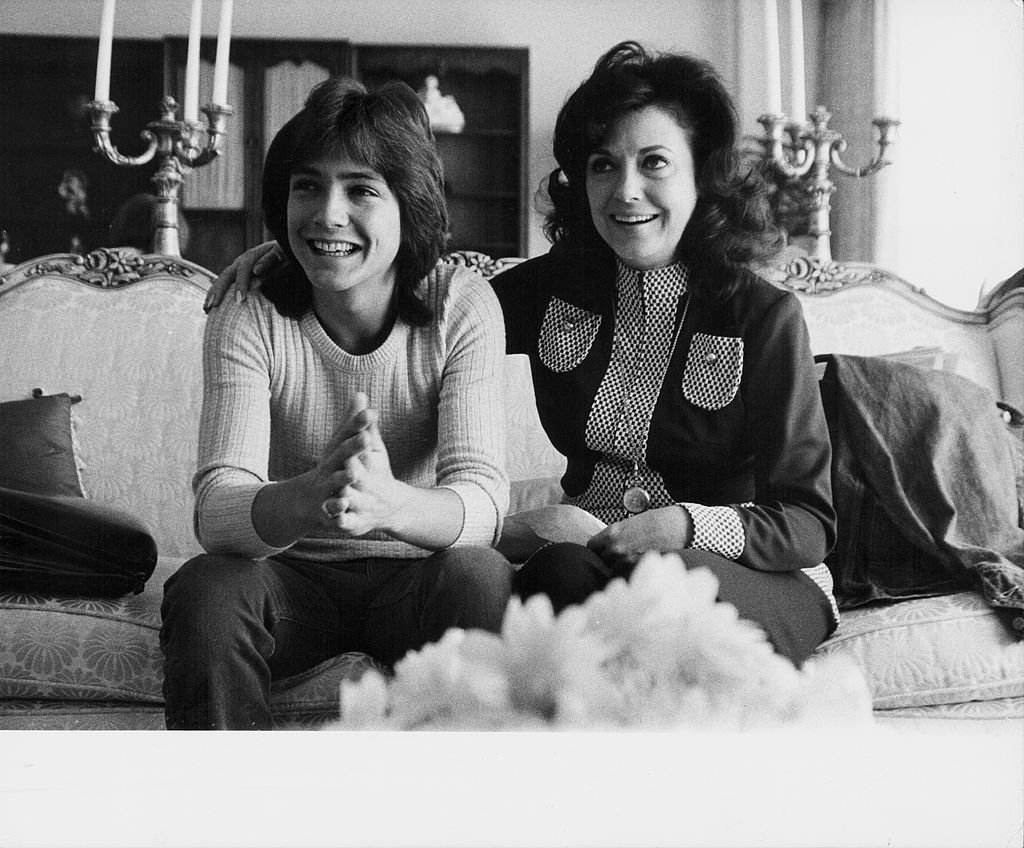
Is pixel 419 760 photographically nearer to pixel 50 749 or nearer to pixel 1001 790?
pixel 50 749

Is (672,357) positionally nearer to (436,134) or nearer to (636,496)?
(636,496)

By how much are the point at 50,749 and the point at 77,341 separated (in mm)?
457

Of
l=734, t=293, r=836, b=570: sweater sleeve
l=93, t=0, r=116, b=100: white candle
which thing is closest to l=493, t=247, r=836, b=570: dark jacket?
l=734, t=293, r=836, b=570: sweater sleeve

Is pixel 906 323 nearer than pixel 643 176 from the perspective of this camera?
No

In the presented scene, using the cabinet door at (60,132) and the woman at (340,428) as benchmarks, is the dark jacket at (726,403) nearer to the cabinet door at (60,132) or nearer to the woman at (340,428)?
the woman at (340,428)

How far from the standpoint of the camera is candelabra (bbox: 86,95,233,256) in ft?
3.95

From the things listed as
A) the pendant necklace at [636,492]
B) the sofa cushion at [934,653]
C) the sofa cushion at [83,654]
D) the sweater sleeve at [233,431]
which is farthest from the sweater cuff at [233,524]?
the sofa cushion at [934,653]

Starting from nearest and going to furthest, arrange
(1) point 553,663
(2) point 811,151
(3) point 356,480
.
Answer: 1. (3) point 356,480
2. (1) point 553,663
3. (2) point 811,151

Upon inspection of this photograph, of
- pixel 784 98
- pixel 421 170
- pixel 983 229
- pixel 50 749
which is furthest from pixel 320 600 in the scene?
pixel 983 229

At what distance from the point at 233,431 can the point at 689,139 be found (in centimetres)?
53

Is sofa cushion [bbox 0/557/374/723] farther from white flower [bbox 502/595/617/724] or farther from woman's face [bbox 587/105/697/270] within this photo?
woman's face [bbox 587/105/697/270]

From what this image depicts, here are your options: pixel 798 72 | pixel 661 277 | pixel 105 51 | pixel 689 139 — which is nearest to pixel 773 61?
pixel 798 72

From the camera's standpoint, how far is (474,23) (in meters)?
1.19

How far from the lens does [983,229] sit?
4.15ft
